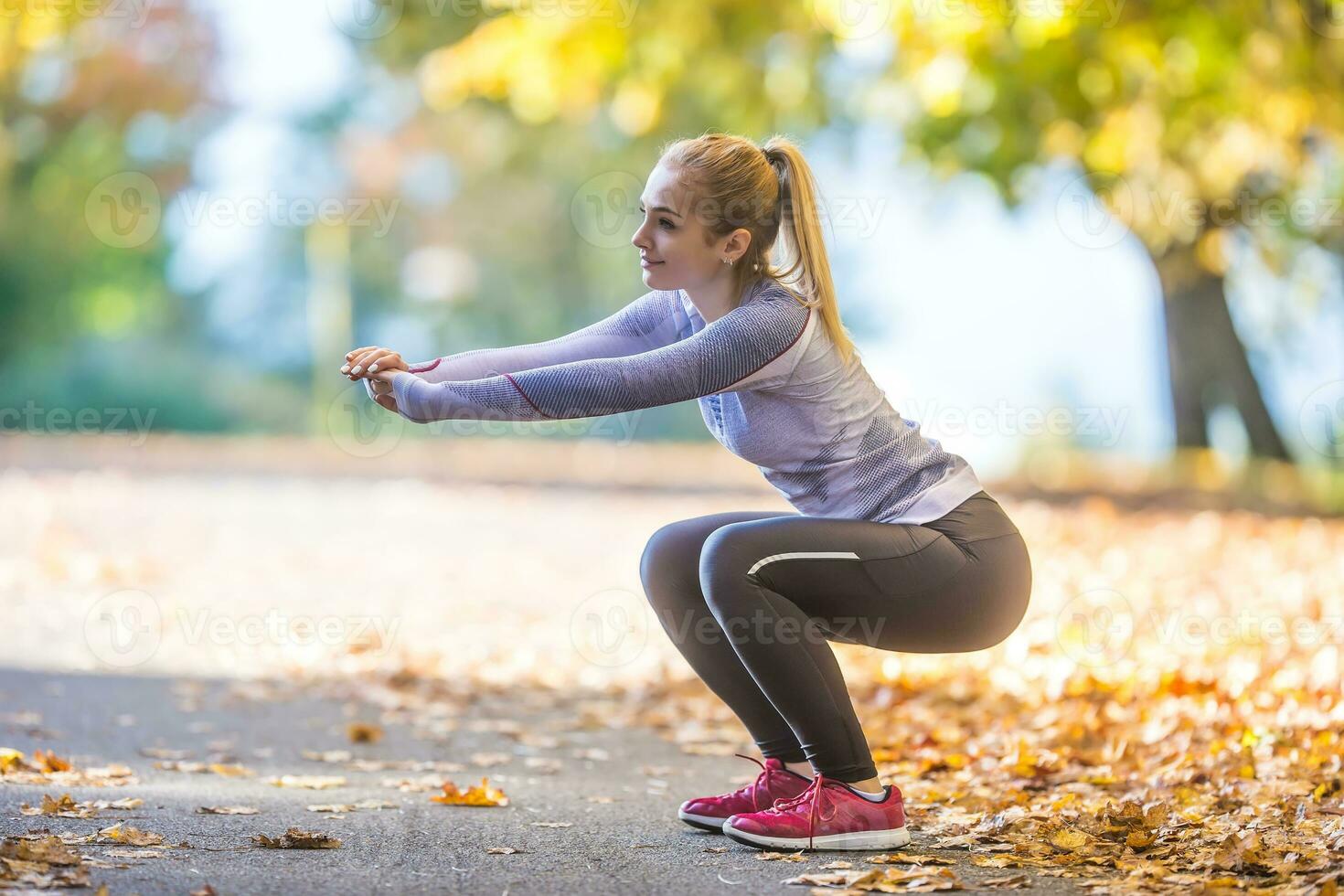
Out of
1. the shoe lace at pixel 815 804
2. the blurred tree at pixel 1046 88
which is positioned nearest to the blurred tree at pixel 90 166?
the blurred tree at pixel 1046 88

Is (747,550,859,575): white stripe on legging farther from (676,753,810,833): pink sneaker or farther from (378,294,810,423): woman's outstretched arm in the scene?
(676,753,810,833): pink sneaker

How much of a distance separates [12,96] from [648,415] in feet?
47.9

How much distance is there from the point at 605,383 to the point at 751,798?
1193 mm

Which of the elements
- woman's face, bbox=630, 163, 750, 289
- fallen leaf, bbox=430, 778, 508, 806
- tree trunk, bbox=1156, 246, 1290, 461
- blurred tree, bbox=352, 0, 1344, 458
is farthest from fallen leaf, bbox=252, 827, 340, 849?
tree trunk, bbox=1156, 246, 1290, 461

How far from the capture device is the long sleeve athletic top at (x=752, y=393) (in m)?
3.22

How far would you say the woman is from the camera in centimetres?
340

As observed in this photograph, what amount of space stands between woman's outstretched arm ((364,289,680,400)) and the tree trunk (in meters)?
12.9

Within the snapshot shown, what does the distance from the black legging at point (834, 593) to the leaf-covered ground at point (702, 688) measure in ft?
1.15

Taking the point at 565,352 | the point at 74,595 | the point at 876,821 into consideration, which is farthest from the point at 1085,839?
the point at 74,595

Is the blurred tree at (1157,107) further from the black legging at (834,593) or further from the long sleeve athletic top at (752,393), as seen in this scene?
the black legging at (834,593)

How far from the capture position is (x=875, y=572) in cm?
343

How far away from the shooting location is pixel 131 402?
26.7m

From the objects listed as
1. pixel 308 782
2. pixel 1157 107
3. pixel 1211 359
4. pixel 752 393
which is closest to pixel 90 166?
pixel 1211 359

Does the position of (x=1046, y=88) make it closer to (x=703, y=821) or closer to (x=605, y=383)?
(x=703, y=821)
